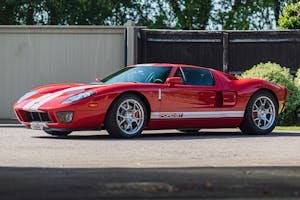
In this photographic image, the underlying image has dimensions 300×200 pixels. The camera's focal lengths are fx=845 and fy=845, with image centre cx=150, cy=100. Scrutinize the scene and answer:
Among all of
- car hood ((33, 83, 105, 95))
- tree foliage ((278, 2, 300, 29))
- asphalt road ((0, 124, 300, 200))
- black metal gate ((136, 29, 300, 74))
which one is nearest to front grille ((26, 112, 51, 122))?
→ asphalt road ((0, 124, 300, 200))

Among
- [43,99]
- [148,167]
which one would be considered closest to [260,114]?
[43,99]

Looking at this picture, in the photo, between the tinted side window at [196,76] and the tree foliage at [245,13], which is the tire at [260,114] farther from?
the tree foliage at [245,13]

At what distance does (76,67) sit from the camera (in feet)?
70.9

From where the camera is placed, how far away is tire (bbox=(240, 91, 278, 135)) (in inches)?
575

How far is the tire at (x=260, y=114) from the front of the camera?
14.6m

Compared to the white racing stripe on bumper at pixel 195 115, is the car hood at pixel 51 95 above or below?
above

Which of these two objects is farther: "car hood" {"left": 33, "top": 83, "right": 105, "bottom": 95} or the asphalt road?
"car hood" {"left": 33, "top": 83, "right": 105, "bottom": 95}

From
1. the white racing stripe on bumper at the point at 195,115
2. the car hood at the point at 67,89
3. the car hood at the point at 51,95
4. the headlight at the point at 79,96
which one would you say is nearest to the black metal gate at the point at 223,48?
the white racing stripe on bumper at the point at 195,115

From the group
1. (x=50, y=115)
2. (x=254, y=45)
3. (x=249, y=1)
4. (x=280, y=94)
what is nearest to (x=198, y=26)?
(x=249, y=1)

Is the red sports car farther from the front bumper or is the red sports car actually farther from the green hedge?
the green hedge

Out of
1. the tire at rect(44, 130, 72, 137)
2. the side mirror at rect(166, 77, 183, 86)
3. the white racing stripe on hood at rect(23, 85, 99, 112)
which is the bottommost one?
the tire at rect(44, 130, 72, 137)

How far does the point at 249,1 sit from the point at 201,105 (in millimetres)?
27337

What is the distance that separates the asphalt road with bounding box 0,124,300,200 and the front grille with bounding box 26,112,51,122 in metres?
0.33

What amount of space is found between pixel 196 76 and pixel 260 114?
135 cm
